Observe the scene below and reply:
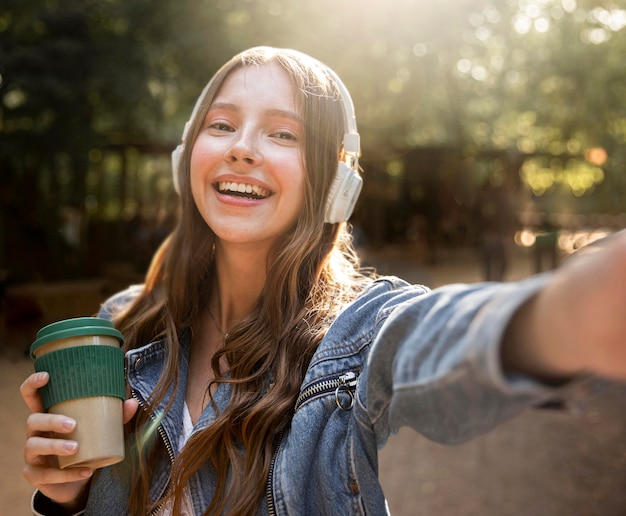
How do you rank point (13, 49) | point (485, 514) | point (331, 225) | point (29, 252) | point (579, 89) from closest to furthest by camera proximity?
point (331, 225)
point (485, 514)
point (13, 49)
point (29, 252)
point (579, 89)

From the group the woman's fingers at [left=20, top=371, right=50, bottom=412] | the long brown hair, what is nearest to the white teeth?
the long brown hair

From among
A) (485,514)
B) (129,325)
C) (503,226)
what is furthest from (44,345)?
(503,226)

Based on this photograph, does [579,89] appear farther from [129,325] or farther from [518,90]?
[129,325]

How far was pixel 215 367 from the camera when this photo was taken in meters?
1.74

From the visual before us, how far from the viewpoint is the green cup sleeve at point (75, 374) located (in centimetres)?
135

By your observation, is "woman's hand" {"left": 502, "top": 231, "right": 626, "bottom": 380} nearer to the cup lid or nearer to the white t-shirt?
the cup lid

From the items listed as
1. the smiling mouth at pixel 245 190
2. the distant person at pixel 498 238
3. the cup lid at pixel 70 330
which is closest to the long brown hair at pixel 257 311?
the smiling mouth at pixel 245 190

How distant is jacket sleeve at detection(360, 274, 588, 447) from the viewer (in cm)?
78

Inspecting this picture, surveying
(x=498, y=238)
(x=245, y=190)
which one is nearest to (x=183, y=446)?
(x=245, y=190)

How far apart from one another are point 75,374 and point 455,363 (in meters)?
0.83

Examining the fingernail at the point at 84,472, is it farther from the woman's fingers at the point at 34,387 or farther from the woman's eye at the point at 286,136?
the woman's eye at the point at 286,136

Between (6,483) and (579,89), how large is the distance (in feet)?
36.5

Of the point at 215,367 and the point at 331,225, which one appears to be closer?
the point at 215,367

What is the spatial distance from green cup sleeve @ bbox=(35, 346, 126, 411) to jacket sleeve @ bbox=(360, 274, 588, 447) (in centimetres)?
58
